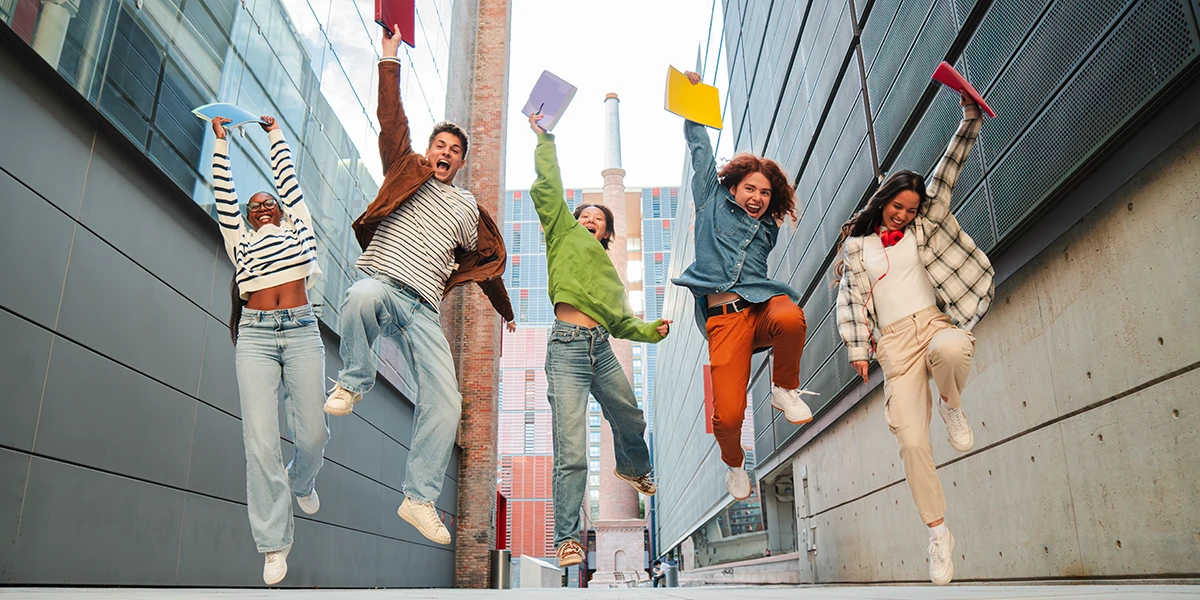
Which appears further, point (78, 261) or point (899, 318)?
point (78, 261)

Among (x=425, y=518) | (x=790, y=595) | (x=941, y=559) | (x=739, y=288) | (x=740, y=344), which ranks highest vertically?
(x=739, y=288)

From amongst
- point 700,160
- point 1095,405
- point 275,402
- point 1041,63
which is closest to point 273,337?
point 275,402

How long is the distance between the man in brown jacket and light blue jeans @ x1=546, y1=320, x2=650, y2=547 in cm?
69

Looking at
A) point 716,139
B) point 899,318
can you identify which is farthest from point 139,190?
point 716,139

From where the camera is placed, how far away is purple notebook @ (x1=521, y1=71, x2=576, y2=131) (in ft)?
16.6

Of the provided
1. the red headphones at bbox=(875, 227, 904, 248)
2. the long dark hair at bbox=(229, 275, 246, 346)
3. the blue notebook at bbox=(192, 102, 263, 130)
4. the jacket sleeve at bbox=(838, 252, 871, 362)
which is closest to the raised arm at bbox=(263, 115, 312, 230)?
the blue notebook at bbox=(192, 102, 263, 130)

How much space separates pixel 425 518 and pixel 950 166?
357 cm

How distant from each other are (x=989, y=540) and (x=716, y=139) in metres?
13.4

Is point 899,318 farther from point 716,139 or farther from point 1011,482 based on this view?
point 716,139

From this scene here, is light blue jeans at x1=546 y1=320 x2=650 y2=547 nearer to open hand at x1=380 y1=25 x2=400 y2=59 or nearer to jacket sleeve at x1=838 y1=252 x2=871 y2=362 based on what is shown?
jacket sleeve at x1=838 y1=252 x2=871 y2=362

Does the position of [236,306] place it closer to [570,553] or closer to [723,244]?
[570,553]

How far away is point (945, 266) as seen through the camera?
4.45 m

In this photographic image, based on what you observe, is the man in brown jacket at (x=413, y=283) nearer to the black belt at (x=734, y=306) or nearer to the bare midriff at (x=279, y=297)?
the bare midriff at (x=279, y=297)

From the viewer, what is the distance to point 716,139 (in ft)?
59.1
